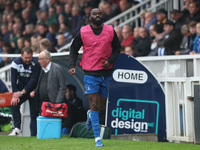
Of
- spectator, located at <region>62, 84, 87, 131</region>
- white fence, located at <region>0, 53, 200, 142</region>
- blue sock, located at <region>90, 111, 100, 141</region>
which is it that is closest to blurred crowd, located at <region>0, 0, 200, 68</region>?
spectator, located at <region>62, 84, 87, 131</region>

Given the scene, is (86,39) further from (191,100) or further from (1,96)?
(1,96)

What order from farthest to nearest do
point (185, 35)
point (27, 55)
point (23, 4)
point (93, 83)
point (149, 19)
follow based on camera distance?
point (23, 4)
point (149, 19)
point (185, 35)
point (27, 55)
point (93, 83)

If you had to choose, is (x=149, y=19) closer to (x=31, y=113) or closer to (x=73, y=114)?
(x=73, y=114)

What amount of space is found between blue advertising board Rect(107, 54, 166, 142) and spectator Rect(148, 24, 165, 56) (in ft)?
10.2

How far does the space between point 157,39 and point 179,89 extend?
155 inches

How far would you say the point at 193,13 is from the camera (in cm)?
1272

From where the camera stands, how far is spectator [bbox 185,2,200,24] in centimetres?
1255

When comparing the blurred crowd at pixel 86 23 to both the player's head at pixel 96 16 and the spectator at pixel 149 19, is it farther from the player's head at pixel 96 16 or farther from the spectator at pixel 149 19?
the player's head at pixel 96 16

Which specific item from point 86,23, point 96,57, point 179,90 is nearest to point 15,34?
point 86,23

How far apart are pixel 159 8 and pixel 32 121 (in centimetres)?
598

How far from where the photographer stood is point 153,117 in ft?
31.1

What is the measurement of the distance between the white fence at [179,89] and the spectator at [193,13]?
133 inches

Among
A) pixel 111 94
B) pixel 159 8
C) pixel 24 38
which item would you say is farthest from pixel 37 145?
pixel 24 38

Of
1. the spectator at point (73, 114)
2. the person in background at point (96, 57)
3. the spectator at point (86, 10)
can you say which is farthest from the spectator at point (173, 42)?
the spectator at point (86, 10)
